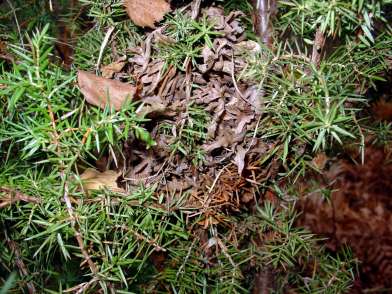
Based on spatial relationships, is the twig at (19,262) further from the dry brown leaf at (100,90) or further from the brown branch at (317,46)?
the brown branch at (317,46)

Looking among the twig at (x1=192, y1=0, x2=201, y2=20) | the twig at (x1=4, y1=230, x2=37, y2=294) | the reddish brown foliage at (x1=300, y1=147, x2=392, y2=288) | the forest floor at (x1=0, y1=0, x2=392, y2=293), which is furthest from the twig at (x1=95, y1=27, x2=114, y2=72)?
the reddish brown foliage at (x1=300, y1=147, x2=392, y2=288)

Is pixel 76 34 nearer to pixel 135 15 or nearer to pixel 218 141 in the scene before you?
pixel 135 15

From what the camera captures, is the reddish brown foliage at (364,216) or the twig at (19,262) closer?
the twig at (19,262)

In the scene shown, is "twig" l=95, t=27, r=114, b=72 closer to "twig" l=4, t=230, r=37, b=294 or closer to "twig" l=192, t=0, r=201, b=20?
"twig" l=192, t=0, r=201, b=20

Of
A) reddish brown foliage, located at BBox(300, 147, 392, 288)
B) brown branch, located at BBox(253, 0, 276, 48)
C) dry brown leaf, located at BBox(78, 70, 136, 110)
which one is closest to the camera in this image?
dry brown leaf, located at BBox(78, 70, 136, 110)

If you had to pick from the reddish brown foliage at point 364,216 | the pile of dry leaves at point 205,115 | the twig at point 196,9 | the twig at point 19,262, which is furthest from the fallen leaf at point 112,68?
the reddish brown foliage at point 364,216

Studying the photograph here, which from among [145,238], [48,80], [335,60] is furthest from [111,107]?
[335,60]
